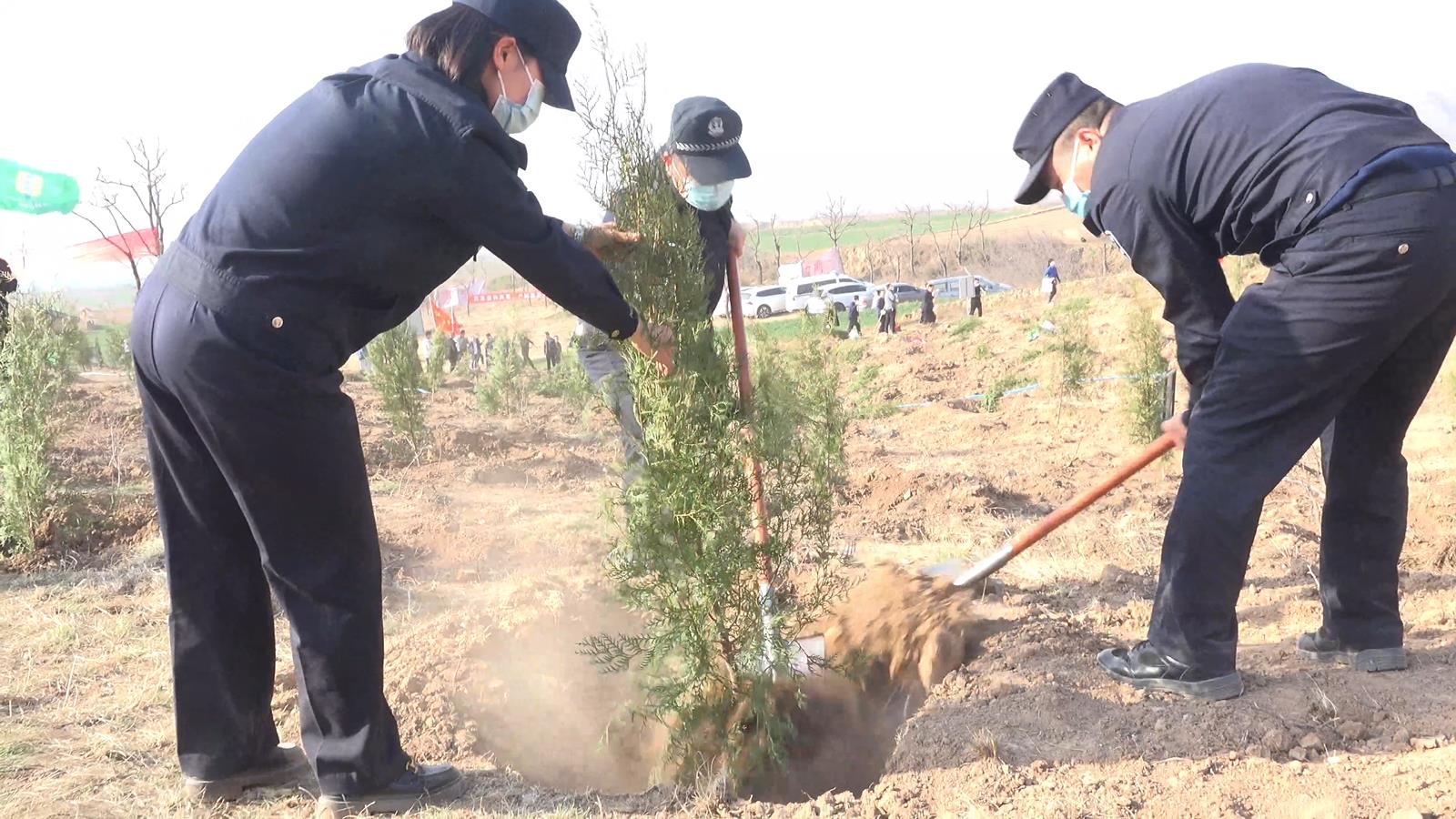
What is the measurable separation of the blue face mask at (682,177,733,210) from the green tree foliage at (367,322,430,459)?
20.3 ft

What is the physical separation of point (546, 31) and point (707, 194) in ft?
3.61

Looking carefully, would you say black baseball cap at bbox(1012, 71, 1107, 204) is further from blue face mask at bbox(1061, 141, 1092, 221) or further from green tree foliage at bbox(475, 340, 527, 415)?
green tree foliage at bbox(475, 340, 527, 415)

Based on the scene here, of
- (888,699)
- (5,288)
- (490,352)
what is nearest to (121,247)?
(490,352)

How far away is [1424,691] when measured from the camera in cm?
307

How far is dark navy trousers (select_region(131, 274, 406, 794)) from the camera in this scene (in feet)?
8.22

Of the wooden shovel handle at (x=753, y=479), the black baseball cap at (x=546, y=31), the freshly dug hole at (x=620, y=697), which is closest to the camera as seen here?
the black baseball cap at (x=546, y=31)

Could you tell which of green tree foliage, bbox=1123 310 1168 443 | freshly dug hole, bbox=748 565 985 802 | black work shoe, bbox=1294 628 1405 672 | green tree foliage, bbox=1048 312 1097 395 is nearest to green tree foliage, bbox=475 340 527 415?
green tree foliage, bbox=1048 312 1097 395

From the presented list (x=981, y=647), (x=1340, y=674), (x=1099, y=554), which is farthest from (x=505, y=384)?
(x=1340, y=674)

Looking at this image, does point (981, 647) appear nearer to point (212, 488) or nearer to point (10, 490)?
point (212, 488)

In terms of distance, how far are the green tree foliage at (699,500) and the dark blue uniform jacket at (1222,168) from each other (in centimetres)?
113

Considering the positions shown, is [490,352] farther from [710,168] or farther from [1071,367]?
[710,168]

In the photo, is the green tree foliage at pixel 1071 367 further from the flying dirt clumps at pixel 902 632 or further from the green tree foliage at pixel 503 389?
the flying dirt clumps at pixel 902 632

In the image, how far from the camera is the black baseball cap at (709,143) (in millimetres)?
3658

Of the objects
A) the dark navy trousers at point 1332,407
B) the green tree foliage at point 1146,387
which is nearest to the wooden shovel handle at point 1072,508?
the dark navy trousers at point 1332,407
